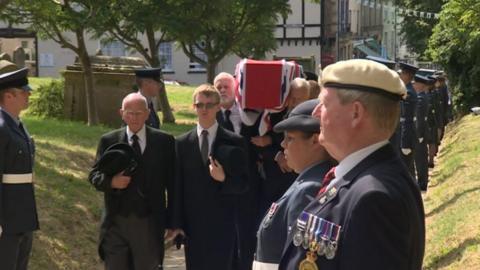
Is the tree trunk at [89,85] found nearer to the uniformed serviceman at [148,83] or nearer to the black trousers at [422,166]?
the black trousers at [422,166]

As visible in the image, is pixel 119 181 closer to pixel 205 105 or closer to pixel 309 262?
pixel 205 105

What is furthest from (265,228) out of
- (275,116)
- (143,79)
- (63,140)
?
(63,140)

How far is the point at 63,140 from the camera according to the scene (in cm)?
1430

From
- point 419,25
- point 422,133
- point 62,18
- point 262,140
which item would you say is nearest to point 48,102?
point 62,18

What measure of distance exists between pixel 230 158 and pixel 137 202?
78cm

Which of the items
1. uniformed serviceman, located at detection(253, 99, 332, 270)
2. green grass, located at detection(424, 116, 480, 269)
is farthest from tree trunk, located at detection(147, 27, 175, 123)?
uniformed serviceman, located at detection(253, 99, 332, 270)

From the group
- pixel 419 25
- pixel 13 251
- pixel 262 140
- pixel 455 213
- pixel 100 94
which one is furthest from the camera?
pixel 419 25

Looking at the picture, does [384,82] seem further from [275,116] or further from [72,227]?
[72,227]

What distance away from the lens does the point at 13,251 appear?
570cm

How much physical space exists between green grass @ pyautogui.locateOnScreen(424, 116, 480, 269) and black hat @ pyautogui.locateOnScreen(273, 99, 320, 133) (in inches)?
146

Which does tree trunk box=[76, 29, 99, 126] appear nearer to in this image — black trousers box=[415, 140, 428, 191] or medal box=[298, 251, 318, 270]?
black trousers box=[415, 140, 428, 191]

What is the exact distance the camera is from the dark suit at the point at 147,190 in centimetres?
601

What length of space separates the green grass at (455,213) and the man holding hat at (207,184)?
2305mm

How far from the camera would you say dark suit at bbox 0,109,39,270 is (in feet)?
18.6
